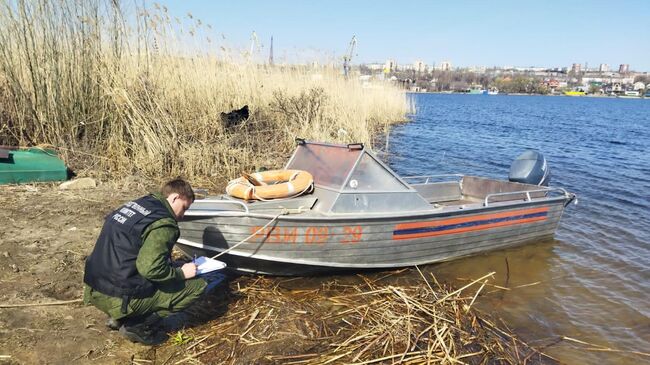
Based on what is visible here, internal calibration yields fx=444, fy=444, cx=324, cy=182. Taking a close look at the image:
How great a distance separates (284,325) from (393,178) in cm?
230

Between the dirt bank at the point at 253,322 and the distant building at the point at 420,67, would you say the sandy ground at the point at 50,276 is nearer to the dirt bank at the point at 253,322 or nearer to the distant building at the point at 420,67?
the dirt bank at the point at 253,322

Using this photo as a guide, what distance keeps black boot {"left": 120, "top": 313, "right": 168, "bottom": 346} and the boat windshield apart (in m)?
2.49

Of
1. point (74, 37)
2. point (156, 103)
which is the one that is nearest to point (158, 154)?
point (156, 103)

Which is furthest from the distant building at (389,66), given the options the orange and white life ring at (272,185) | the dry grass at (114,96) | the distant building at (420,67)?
the distant building at (420,67)

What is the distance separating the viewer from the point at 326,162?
5.69 meters

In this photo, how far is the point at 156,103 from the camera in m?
8.11

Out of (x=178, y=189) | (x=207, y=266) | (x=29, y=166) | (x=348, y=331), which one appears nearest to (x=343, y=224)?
(x=348, y=331)

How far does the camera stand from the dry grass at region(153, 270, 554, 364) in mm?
3627

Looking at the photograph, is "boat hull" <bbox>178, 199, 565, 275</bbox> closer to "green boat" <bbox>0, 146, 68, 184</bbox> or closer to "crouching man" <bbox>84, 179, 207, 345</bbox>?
"crouching man" <bbox>84, 179, 207, 345</bbox>

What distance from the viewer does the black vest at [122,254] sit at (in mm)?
3244

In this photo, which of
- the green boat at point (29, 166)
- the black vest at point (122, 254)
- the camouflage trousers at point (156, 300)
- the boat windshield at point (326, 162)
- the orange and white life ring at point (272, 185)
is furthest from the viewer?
the green boat at point (29, 166)

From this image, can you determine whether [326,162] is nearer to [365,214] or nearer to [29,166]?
[365,214]

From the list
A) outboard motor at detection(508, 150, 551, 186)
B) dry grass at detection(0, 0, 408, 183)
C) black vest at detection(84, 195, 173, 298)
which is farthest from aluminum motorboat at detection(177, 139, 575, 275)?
dry grass at detection(0, 0, 408, 183)

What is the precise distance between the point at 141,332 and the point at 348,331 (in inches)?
69.5
